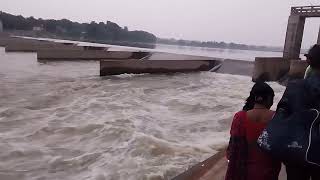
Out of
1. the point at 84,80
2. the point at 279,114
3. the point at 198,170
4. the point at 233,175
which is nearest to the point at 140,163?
the point at 198,170

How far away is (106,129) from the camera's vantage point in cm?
802

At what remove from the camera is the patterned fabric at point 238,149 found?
2.43 meters

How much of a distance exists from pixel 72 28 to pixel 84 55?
91602 mm

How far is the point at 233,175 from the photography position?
2494 mm

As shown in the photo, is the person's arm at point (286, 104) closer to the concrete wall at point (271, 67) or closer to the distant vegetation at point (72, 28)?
the concrete wall at point (271, 67)

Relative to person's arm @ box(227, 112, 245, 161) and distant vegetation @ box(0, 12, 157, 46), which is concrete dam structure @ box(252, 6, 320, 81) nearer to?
person's arm @ box(227, 112, 245, 161)

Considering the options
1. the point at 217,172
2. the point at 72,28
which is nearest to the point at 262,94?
the point at 217,172

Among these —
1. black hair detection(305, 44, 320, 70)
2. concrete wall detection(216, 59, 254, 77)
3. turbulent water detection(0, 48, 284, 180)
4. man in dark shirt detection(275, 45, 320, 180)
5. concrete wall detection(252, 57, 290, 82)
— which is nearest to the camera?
man in dark shirt detection(275, 45, 320, 180)

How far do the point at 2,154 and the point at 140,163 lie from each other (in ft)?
8.59

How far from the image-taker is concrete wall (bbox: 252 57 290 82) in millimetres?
A: 19672

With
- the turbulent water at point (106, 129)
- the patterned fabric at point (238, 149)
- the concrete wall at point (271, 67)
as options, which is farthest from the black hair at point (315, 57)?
the concrete wall at point (271, 67)

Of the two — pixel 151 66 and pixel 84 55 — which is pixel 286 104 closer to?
pixel 151 66

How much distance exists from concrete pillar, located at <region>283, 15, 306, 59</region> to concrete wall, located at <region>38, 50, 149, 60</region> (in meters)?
12.4

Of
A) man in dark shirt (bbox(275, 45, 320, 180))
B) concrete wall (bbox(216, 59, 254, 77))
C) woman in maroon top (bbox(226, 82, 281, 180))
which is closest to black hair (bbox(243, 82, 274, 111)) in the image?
woman in maroon top (bbox(226, 82, 281, 180))
